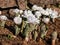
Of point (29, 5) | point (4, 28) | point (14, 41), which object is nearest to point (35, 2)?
point (29, 5)

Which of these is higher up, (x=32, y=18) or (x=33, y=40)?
(x=32, y=18)

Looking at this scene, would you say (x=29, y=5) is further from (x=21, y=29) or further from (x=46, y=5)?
(x=21, y=29)

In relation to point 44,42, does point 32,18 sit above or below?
above

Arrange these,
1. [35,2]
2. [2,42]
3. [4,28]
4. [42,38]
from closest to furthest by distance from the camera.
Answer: [2,42] < [42,38] < [4,28] < [35,2]

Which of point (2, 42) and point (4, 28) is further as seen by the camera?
point (4, 28)

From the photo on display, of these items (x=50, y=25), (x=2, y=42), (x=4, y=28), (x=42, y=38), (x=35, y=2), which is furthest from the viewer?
(x=35, y=2)

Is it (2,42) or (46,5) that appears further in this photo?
(46,5)

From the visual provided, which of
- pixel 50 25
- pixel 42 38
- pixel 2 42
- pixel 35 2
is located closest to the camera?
pixel 2 42

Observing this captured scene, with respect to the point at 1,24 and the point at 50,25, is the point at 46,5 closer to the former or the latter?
the point at 50,25

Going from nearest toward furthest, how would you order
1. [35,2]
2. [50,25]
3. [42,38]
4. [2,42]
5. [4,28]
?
[2,42] < [42,38] < [4,28] < [50,25] < [35,2]
